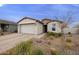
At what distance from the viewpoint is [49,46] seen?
198 cm

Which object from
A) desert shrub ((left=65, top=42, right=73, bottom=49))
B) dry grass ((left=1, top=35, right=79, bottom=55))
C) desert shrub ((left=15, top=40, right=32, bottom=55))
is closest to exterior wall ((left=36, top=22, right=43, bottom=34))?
dry grass ((left=1, top=35, right=79, bottom=55))

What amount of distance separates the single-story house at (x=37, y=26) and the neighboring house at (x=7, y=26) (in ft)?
0.20

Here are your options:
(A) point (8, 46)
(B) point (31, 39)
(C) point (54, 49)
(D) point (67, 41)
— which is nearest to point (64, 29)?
(D) point (67, 41)

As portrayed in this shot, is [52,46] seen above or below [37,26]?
below

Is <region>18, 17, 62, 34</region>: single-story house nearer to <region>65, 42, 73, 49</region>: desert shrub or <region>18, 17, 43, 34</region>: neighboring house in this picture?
<region>18, 17, 43, 34</region>: neighboring house

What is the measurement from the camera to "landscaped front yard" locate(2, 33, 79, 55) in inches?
77.0

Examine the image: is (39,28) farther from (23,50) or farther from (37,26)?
(23,50)

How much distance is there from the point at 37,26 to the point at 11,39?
36 cm

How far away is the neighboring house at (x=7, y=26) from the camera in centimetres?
199

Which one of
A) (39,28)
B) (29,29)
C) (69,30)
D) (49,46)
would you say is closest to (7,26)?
(29,29)

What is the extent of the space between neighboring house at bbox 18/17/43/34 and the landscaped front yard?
0.37 ft

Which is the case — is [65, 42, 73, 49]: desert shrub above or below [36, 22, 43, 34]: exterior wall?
below

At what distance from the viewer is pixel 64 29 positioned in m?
2.02
